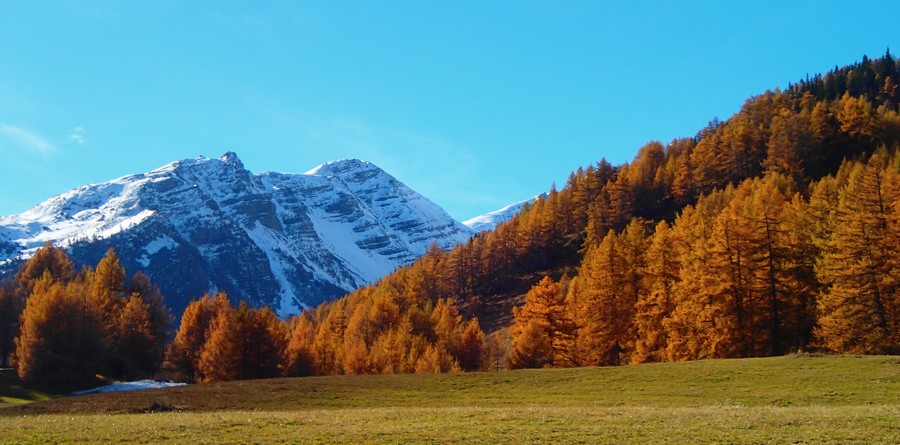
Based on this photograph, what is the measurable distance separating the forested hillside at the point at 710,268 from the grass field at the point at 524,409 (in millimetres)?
12204

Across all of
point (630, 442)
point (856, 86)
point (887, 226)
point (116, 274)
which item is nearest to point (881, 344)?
point (887, 226)

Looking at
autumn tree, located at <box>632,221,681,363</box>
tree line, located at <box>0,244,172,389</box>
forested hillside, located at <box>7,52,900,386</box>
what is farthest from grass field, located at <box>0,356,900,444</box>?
tree line, located at <box>0,244,172,389</box>

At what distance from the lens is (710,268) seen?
56.1 metres

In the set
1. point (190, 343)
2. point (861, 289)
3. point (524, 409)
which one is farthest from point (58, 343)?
point (861, 289)

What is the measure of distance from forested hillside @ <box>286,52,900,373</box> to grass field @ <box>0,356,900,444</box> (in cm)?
1220

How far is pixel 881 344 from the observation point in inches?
1868

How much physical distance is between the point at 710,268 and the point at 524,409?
1263 inches

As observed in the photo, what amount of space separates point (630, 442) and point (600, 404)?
49.4 ft

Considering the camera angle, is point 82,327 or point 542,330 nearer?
point 82,327

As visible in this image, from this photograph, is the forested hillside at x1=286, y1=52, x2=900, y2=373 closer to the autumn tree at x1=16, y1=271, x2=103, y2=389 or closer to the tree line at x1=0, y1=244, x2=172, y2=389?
the tree line at x1=0, y1=244, x2=172, y2=389

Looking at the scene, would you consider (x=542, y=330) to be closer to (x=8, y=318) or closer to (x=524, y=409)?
(x=524, y=409)

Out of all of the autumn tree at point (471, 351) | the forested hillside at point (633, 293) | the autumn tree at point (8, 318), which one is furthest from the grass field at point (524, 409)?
the autumn tree at point (8, 318)

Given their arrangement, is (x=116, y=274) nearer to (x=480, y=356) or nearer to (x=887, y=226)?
(x=480, y=356)

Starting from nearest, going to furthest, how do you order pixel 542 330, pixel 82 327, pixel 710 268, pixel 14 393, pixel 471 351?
1. pixel 710 268
2. pixel 14 393
3. pixel 82 327
4. pixel 542 330
5. pixel 471 351
